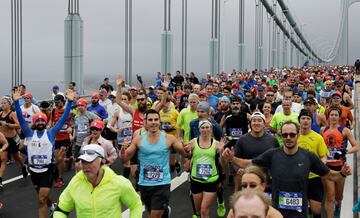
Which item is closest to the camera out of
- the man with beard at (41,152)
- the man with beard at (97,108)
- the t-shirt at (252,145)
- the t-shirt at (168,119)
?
the t-shirt at (252,145)

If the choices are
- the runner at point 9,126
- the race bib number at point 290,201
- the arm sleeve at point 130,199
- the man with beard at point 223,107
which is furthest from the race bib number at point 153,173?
the runner at point 9,126

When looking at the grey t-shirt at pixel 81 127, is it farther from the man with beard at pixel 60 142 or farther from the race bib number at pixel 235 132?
the race bib number at pixel 235 132

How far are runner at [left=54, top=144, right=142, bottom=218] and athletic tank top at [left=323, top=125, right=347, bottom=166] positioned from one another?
4194 millimetres

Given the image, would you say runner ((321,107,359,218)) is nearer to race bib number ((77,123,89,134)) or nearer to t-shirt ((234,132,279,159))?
t-shirt ((234,132,279,159))

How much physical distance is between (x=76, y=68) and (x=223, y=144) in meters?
11.0

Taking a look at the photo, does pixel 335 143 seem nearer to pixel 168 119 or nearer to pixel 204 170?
pixel 204 170

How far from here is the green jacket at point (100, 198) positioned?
3941 mm

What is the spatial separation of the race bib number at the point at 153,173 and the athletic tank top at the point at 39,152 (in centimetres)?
161

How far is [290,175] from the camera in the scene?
518 cm

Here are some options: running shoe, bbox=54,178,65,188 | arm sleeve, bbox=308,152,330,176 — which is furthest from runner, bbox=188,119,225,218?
running shoe, bbox=54,178,65,188

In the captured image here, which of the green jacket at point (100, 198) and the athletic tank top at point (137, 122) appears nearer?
the green jacket at point (100, 198)

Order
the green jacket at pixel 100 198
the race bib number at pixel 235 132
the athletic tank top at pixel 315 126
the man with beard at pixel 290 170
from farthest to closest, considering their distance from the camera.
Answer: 1. the race bib number at pixel 235 132
2. the athletic tank top at pixel 315 126
3. the man with beard at pixel 290 170
4. the green jacket at pixel 100 198

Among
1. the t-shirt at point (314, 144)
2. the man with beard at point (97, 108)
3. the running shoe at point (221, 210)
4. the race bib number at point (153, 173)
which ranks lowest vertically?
the running shoe at point (221, 210)

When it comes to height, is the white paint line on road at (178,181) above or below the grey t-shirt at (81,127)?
below
